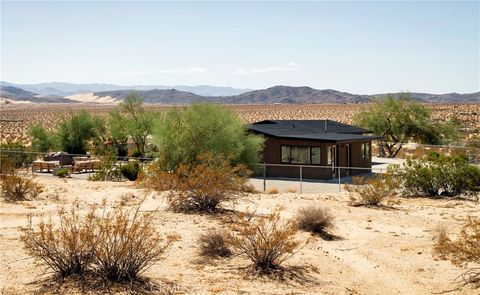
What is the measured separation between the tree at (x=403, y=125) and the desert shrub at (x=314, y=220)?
32201 mm

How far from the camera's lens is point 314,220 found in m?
16.8

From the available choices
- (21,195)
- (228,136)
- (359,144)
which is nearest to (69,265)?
(21,195)

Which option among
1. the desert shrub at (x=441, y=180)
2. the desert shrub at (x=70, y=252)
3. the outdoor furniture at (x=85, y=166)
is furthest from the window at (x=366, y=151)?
the desert shrub at (x=70, y=252)

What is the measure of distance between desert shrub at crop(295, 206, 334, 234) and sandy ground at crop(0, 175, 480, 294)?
36cm

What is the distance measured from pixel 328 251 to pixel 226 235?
8.78 feet

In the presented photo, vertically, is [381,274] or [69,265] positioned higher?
[69,265]

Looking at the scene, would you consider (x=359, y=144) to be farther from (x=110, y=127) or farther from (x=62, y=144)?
(x=62, y=144)

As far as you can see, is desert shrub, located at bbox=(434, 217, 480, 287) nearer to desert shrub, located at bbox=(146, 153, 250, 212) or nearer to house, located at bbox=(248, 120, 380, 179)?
desert shrub, located at bbox=(146, 153, 250, 212)

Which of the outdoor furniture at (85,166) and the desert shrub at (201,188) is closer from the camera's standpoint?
the desert shrub at (201,188)

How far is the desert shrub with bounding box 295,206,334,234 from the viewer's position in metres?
16.8

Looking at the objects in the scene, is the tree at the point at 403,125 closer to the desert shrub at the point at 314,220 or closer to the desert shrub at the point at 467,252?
the desert shrub at the point at 314,220

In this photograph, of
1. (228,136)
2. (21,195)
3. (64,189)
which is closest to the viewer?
(21,195)

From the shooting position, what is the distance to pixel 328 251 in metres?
14.8

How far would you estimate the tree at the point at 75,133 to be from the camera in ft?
Answer: 144
